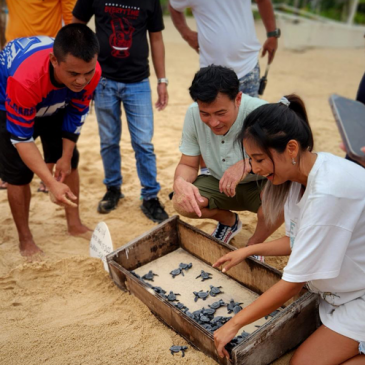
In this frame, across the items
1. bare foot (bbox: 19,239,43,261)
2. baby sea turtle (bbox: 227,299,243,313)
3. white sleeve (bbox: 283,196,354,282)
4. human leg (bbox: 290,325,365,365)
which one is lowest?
bare foot (bbox: 19,239,43,261)

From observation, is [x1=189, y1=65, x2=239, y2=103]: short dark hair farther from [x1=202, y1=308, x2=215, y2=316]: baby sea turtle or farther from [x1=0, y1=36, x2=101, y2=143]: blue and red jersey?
[x1=202, y1=308, x2=215, y2=316]: baby sea turtle

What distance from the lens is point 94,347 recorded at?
214cm

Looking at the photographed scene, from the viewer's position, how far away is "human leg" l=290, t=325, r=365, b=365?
6.09 ft

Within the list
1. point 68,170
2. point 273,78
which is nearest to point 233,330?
point 68,170

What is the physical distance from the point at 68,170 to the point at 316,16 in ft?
36.9

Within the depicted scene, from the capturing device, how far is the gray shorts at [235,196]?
275 cm

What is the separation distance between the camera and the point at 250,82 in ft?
10.9

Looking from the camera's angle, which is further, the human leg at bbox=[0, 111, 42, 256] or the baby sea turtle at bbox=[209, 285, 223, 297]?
the human leg at bbox=[0, 111, 42, 256]

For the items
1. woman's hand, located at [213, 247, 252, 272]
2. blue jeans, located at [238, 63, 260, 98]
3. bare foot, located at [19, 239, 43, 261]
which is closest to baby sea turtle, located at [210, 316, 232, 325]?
woman's hand, located at [213, 247, 252, 272]

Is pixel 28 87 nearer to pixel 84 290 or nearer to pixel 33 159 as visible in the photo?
pixel 33 159

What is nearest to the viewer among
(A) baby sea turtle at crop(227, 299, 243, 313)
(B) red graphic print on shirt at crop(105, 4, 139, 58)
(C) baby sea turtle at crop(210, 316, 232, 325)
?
(C) baby sea turtle at crop(210, 316, 232, 325)

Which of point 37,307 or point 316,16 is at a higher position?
point 316,16

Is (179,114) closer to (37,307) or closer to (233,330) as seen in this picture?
(37,307)

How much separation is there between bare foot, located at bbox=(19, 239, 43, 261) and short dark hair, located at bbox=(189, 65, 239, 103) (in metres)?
1.56
